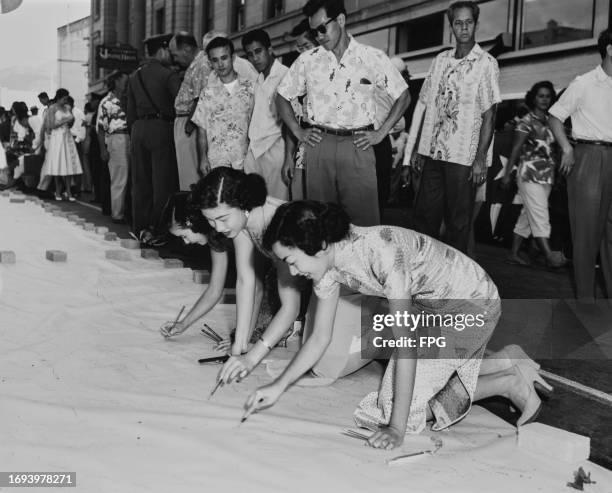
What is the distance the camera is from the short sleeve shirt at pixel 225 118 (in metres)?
5.38

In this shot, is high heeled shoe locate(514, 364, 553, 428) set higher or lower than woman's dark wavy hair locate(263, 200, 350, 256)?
lower

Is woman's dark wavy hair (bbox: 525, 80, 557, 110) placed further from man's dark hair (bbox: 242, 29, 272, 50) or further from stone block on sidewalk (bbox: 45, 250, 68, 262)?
stone block on sidewalk (bbox: 45, 250, 68, 262)

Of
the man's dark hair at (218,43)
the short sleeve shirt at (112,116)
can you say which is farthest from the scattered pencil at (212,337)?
the short sleeve shirt at (112,116)

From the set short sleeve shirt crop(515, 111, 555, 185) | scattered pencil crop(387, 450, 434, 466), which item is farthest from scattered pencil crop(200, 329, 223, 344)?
short sleeve shirt crop(515, 111, 555, 185)

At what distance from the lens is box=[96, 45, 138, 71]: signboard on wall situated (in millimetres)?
20016

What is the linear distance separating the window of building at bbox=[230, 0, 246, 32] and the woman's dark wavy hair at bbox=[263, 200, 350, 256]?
1838cm

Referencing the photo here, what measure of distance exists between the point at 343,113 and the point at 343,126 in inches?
2.6

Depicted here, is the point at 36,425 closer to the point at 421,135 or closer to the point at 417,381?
the point at 417,381

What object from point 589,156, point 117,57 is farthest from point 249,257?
point 117,57

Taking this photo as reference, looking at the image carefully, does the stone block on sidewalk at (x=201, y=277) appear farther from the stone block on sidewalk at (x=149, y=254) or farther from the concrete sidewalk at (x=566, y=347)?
the stone block on sidewalk at (x=149, y=254)

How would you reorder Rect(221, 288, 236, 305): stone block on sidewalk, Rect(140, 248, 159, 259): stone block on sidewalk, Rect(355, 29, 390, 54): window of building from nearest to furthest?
Rect(221, 288, 236, 305): stone block on sidewalk
Rect(140, 248, 159, 259): stone block on sidewalk
Rect(355, 29, 390, 54): window of building

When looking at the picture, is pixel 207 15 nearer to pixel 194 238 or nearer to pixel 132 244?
pixel 132 244

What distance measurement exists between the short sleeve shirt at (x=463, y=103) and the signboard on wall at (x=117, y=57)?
1667 cm

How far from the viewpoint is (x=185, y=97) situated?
20.2ft
